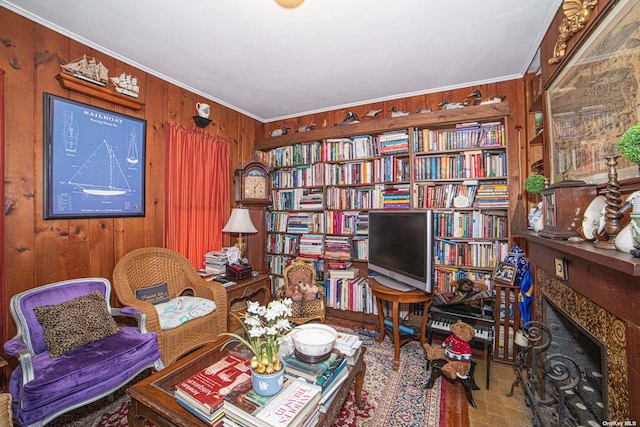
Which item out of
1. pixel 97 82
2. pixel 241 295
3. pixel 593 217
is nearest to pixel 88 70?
pixel 97 82

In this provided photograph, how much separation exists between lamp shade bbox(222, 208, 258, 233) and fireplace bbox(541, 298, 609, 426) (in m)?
2.68

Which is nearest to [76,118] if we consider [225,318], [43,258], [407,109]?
[43,258]

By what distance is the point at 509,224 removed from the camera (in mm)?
2527

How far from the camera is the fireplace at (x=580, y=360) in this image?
1.36m

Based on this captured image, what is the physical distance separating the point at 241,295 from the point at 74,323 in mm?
1325

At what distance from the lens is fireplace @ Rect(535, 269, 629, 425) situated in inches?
41.4

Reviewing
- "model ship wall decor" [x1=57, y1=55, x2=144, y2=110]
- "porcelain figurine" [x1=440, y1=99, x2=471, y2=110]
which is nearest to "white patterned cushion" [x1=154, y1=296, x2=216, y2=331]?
"model ship wall decor" [x1=57, y1=55, x2=144, y2=110]

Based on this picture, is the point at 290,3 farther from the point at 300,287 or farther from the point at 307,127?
the point at 300,287

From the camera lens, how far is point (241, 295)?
9.14 ft

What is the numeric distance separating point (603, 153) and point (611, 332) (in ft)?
2.54

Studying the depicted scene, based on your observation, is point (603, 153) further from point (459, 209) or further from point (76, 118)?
point (76, 118)

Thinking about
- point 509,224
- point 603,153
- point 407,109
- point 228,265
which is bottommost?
point 228,265

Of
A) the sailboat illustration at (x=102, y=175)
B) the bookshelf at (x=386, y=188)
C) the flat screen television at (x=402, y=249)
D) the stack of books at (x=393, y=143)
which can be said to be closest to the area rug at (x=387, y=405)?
the flat screen television at (x=402, y=249)

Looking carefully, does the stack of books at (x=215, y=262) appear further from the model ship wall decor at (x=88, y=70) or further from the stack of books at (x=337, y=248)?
the model ship wall decor at (x=88, y=70)
